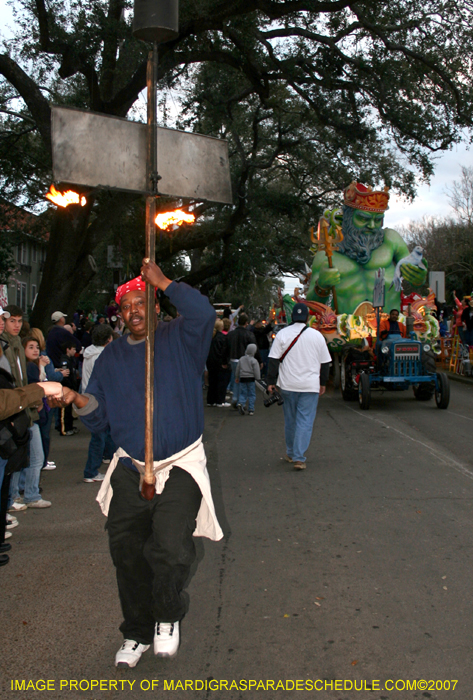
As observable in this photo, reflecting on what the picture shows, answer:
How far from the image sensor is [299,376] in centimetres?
807

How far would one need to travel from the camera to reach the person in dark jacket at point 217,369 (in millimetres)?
14609

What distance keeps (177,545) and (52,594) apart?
154cm

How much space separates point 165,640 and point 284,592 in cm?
119

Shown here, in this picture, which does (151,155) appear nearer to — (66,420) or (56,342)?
(56,342)

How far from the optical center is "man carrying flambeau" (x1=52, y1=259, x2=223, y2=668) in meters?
3.39

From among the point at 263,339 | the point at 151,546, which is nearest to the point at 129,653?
the point at 151,546

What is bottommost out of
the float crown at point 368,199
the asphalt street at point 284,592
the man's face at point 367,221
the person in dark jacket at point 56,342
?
the asphalt street at point 284,592

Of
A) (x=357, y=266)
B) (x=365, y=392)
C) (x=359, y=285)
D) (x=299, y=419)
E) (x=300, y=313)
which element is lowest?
(x=365, y=392)

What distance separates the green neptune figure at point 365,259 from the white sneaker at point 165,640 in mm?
13509

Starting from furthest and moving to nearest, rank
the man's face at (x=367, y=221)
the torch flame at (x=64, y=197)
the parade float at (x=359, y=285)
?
the man's face at (x=367, y=221), the parade float at (x=359, y=285), the torch flame at (x=64, y=197)

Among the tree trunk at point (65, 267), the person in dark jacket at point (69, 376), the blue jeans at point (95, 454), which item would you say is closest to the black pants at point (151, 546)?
the blue jeans at point (95, 454)

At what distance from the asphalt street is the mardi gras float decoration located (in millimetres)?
8226

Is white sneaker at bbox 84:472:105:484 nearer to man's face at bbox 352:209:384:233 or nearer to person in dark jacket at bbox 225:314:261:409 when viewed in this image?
person in dark jacket at bbox 225:314:261:409

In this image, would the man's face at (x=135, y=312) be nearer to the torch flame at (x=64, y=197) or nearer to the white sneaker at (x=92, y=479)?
the white sneaker at (x=92, y=479)
